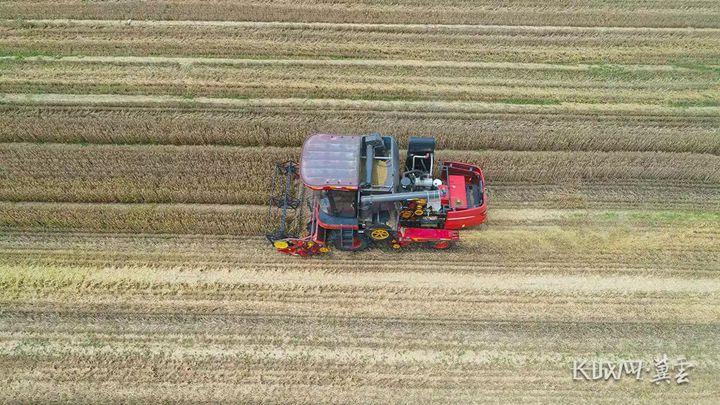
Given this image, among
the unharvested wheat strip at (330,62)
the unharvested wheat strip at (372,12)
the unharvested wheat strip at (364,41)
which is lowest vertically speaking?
the unharvested wheat strip at (330,62)

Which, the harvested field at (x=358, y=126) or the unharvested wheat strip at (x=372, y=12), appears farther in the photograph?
the unharvested wheat strip at (x=372, y=12)

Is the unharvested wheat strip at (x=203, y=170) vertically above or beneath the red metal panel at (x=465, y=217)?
above

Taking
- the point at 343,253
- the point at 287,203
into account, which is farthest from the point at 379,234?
the point at 287,203

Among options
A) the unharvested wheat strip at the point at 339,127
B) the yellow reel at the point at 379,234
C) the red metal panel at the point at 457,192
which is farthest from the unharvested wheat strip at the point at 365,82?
the yellow reel at the point at 379,234

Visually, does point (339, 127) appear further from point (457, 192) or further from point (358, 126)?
point (457, 192)

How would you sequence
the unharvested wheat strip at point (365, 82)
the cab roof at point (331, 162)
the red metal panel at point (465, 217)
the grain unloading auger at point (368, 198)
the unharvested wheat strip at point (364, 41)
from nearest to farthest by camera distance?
the cab roof at point (331, 162), the grain unloading auger at point (368, 198), the red metal panel at point (465, 217), the unharvested wheat strip at point (365, 82), the unharvested wheat strip at point (364, 41)

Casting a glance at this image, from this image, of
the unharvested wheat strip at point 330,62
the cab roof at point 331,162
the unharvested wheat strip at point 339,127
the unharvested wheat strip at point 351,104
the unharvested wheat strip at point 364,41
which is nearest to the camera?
the cab roof at point 331,162

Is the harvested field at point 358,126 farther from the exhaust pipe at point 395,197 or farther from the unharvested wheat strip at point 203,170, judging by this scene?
the exhaust pipe at point 395,197
